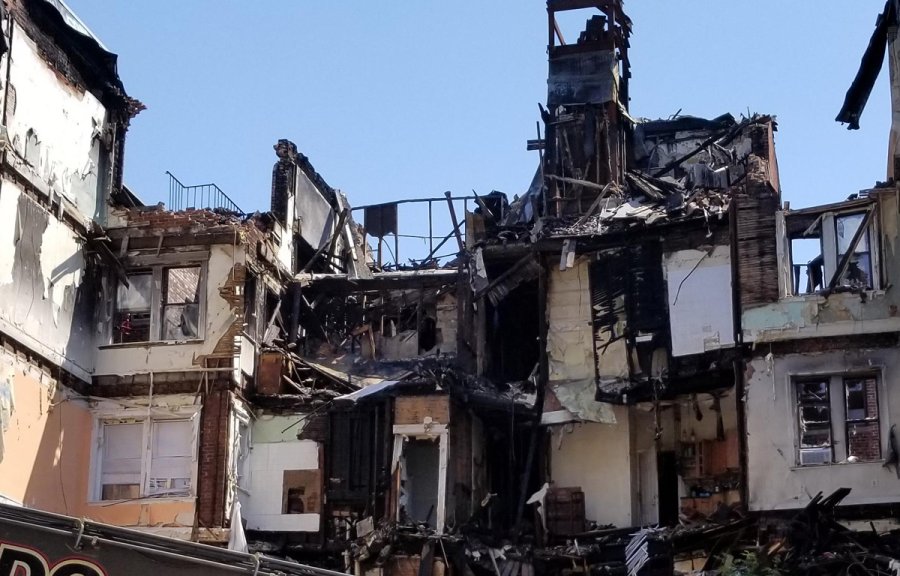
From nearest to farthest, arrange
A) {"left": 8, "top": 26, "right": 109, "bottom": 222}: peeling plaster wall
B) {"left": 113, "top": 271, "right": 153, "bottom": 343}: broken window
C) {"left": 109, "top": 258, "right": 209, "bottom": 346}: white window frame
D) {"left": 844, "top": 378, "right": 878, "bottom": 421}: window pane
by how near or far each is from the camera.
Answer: {"left": 844, "top": 378, "right": 878, "bottom": 421}: window pane
{"left": 8, "top": 26, "right": 109, "bottom": 222}: peeling plaster wall
{"left": 109, "top": 258, "right": 209, "bottom": 346}: white window frame
{"left": 113, "top": 271, "right": 153, "bottom": 343}: broken window

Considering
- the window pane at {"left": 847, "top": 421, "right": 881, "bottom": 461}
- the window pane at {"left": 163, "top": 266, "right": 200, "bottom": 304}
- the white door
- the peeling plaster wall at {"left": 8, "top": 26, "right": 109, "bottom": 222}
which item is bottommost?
the white door

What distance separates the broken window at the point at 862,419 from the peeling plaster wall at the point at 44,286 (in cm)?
1587

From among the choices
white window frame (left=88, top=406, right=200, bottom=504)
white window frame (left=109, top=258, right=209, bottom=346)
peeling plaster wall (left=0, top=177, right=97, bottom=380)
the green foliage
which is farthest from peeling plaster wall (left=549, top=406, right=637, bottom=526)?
peeling plaster wall (left=0, top=177, right=97, bottom=380)

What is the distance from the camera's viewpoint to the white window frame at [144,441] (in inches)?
1198

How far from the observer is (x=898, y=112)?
2450cm

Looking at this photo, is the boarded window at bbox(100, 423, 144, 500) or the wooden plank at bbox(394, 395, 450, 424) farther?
the wooden plank at bbox(394, 395, 450, 424)

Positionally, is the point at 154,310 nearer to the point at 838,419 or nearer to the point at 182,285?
the point at 182,285

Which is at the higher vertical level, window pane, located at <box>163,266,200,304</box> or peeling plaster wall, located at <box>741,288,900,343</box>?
window pane, located at <box>163,266,200,304</box>

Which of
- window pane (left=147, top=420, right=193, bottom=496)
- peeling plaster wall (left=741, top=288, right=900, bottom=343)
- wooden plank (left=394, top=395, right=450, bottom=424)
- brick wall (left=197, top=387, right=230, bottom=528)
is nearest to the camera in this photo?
peeling plaster wall (left=741, top=288, right=900, bottom=343)

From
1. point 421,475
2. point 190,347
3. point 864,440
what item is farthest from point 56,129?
A: point 864,440

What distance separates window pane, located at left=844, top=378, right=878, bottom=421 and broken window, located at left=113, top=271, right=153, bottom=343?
15062 mm

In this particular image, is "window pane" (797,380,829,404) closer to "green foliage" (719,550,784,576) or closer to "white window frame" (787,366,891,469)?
"white window frame" (787,366,891,469)

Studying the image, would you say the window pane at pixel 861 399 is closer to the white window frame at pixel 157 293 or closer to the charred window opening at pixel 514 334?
the charred window opening at pixel 514 334

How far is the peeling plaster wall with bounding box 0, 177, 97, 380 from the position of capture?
93.4ft
